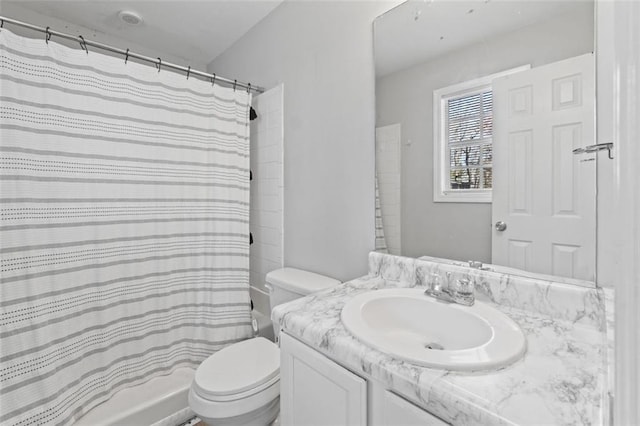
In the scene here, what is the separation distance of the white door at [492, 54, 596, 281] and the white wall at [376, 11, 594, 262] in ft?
0.17

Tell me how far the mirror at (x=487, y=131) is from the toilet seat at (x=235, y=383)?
2.44 ft

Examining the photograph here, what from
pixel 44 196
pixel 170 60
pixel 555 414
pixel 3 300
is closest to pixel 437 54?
pixel 555 414

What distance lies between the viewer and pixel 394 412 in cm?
66

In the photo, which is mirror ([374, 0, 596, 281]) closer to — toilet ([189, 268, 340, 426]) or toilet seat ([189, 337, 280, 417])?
toilet ([189, 268, 340, 426])

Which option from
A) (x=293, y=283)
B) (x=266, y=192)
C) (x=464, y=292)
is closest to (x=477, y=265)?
(x=464, y=292)

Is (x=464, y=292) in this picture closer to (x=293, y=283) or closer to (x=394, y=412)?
(x=394, y=412)

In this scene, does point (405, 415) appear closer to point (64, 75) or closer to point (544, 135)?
point (544, 135)

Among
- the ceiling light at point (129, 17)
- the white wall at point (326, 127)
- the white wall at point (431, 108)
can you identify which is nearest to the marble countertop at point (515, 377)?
the white wall at point (431, 108)

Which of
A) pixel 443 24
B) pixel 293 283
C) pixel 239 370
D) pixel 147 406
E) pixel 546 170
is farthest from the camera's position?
pixel 293 283

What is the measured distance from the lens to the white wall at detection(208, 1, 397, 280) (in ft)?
4.72

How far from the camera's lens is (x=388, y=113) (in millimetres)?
1326

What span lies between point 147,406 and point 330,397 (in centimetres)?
116

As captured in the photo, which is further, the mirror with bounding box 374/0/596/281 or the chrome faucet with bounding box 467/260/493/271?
the chrome faucet with bounding box 467/260/493/271

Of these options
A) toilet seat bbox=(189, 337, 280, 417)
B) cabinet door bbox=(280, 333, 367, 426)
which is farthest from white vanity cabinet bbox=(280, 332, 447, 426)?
toilet seat bbox=(189, 337, 280, 417)
